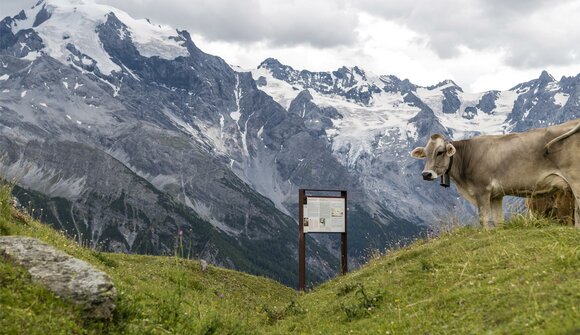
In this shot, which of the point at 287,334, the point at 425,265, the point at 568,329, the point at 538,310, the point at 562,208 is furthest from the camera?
the point at 562,208

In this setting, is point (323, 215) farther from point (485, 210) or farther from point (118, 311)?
point (118, 311)

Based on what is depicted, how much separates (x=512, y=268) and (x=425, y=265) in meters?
2.86

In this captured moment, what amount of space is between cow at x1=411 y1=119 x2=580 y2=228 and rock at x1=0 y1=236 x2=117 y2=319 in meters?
12.5

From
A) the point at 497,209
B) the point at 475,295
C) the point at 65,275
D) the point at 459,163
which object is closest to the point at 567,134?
the point at 497,209

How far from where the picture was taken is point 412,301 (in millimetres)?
11273

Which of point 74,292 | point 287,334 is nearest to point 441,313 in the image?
point 287,334

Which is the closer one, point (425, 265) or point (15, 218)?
point (425, 265)

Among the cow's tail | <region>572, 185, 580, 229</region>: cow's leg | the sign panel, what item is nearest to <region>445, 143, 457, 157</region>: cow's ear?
the cow's tail

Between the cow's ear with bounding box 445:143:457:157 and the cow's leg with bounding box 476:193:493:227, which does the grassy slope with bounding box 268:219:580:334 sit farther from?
the cow's ear with bounding box 445:143:457:157

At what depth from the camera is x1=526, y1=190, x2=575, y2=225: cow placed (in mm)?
17906

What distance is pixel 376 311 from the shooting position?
1146 cm

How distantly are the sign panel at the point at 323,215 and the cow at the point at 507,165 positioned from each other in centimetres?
615

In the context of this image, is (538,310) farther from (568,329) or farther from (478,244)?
(478,244)

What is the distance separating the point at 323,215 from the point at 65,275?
54.0ft
